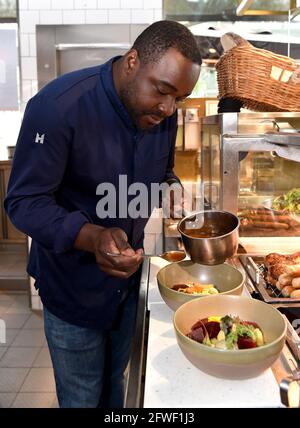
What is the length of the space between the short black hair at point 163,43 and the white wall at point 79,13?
2551 mm

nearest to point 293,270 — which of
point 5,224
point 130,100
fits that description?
point 130,100

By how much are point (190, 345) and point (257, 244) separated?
47.3 inches

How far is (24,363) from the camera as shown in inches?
127

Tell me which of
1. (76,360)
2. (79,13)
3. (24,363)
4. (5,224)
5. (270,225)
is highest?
(79,13)

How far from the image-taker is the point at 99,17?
12.3 feet

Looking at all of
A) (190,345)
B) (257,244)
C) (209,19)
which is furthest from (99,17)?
(190,345)

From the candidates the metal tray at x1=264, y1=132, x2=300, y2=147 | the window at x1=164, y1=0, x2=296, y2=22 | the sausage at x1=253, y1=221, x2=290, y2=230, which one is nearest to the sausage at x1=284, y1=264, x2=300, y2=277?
the metal tray at x1=264, y1=132, x2=300, y2=147

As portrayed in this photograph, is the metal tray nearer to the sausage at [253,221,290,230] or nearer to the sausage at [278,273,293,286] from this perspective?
the sausage at [278,273,293,286]

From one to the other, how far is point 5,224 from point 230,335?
5044mm

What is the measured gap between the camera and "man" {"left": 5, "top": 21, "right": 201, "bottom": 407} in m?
1.37

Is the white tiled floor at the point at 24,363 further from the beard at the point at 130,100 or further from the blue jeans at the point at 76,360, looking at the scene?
the beard at the point at 130,100

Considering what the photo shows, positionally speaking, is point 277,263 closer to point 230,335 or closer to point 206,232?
point 206,232

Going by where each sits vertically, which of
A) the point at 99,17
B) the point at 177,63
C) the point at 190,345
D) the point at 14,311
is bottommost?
the point at 14,311
